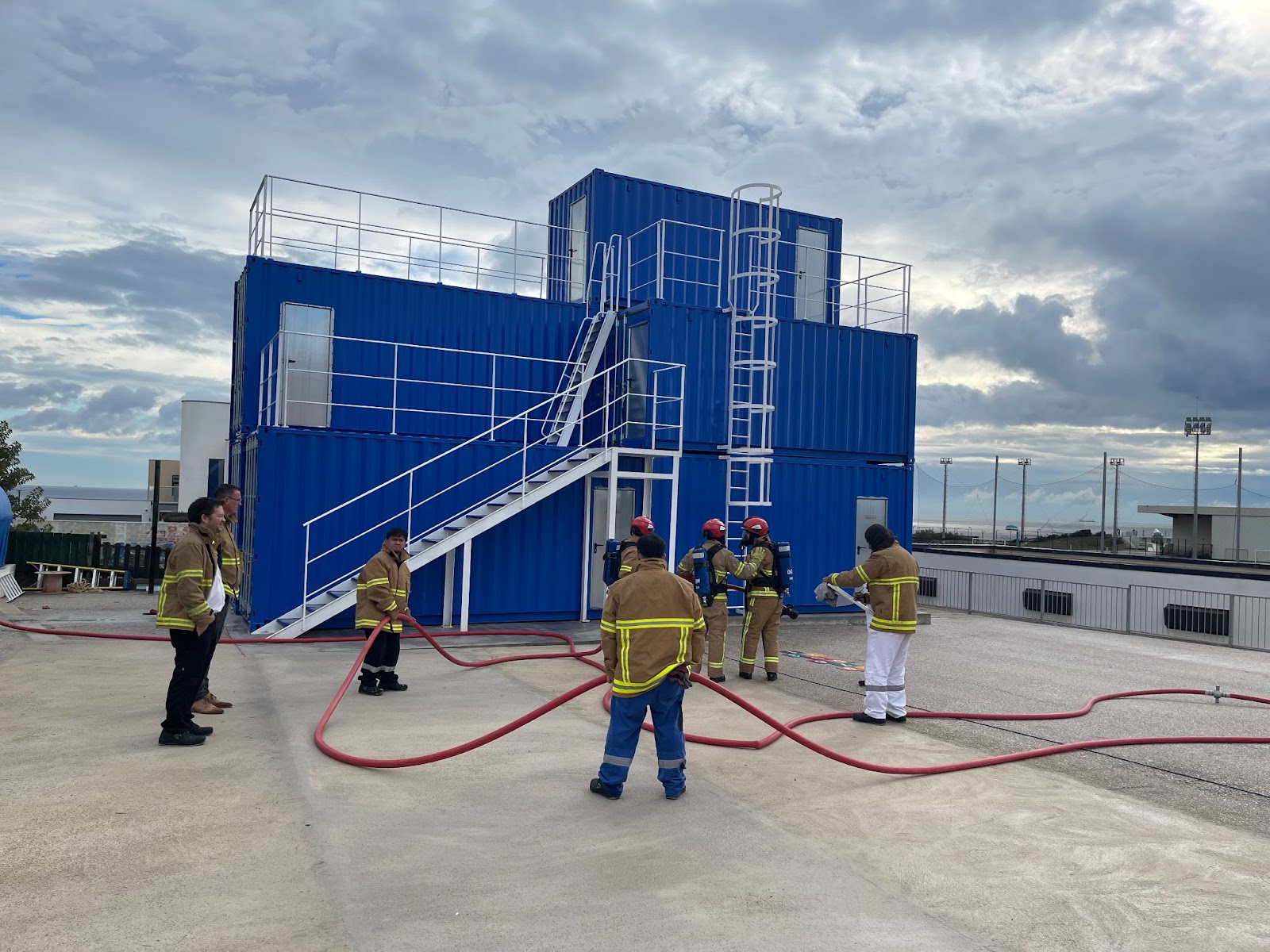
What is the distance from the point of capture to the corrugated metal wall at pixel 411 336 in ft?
53.0

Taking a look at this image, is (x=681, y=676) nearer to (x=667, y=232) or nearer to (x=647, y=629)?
(x=647, y=629)

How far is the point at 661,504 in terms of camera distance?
56.0ft

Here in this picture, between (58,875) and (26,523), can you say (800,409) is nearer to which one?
(58,875)

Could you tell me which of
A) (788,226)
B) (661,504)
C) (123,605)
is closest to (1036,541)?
(788,226)

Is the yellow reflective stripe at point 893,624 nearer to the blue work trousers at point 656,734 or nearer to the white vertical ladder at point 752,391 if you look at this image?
the blue work trousers at point 656,734

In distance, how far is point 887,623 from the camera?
9234 mm

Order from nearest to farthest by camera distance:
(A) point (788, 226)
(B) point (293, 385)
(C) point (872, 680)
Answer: (C) point (872, 680) → (B) point (293, 385) → (A) point (788, 226)

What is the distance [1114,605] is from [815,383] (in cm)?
1096

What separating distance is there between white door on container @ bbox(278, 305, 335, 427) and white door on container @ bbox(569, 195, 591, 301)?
19.5 ft

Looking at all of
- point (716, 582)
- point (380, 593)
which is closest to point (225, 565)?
point (380, 593)

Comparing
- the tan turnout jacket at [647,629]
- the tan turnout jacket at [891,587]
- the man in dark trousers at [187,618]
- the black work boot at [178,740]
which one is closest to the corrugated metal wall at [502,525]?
the man in dark trousers at [187,618]

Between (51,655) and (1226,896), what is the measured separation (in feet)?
42.3

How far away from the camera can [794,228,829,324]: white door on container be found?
21.9m

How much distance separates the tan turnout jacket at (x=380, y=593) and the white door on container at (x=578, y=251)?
11438mm
